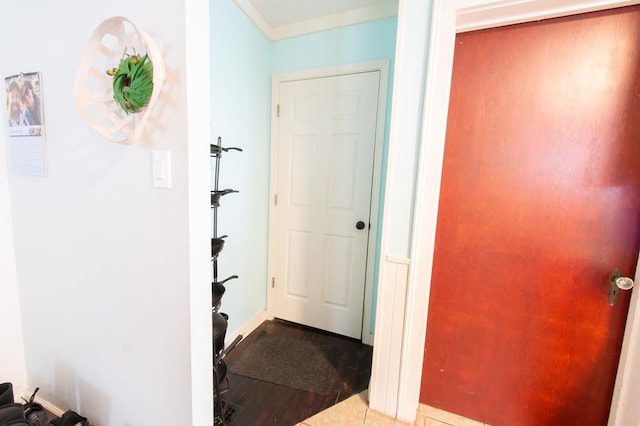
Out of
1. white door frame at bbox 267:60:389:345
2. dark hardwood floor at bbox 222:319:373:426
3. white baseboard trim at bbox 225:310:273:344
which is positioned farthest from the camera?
white baseboard trim at bbox 225:310:273:344

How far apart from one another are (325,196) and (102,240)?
1.34 m

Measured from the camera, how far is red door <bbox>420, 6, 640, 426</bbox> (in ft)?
3.25

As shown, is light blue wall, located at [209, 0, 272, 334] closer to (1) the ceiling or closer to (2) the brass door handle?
(1) the ceiling

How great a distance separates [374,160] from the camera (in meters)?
1.76

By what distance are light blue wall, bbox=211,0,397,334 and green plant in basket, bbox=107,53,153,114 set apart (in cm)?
74

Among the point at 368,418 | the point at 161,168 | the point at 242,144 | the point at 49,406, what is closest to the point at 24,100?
the point at 161,168

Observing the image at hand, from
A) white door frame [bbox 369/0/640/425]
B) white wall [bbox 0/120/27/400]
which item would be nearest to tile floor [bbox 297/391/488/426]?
white door frame [bbox 369/0/640/425]

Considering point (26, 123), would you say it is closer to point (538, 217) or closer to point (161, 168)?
point (161, 168)

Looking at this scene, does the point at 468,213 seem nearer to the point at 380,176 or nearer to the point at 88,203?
the point at 380,176

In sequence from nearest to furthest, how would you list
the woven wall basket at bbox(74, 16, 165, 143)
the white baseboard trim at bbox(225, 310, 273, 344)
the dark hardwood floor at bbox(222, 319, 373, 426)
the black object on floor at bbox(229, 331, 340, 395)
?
1. the woven wall basket at bbox(74, 16, 165, 143)
2. the dark hardwood floor at bbox(222, 319, 373, 426)
3. the black object on floor at bbox(229, 331, 340, 395)
4. the white baseboard trim at bbox(225, 310, 273, 344)

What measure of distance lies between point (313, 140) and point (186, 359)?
1571mm

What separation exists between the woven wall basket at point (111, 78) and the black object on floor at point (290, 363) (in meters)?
1.52

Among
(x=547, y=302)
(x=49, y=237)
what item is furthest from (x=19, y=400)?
(x=547, y=302)

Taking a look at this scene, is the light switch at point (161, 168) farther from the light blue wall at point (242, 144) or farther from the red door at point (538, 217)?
the red door at point (538, 217)
